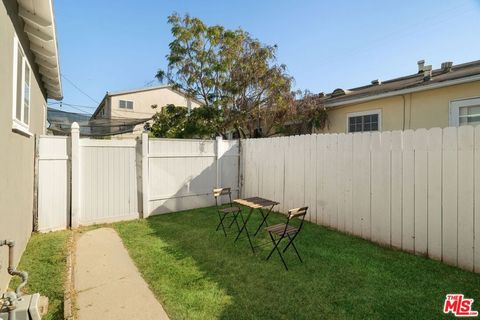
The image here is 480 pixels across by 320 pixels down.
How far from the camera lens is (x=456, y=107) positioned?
6.47 metres

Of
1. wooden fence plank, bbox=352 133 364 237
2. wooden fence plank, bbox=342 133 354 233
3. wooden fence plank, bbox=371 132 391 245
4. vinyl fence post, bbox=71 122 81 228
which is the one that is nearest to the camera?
wooden fence plank, bbox=371 132 391 245

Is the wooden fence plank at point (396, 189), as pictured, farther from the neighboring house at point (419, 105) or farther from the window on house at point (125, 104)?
the window on house at point (125, 104)

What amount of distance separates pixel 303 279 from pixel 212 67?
25.0 ft

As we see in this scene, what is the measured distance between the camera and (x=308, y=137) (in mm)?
6285

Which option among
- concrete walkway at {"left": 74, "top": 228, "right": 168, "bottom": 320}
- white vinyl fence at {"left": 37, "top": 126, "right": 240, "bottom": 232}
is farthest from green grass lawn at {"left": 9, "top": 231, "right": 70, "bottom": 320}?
white vinyl fence at {"left": 37, "top": 126, "right": 240, "bottom": 232}

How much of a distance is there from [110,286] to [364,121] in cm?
805

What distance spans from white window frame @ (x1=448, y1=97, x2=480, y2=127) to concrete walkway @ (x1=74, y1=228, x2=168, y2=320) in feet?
24.6

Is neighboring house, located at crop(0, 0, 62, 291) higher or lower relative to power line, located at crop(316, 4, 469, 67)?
lower

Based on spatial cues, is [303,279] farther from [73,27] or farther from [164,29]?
[73,27]

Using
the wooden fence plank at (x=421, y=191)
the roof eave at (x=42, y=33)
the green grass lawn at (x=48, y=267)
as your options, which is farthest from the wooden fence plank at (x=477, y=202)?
the roof eave at (x=42, y=33)

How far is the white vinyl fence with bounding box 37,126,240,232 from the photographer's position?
566 centimetres

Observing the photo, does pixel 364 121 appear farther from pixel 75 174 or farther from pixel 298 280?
pixel 75 174

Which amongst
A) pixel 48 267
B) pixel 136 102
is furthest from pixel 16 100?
pixel 136 102

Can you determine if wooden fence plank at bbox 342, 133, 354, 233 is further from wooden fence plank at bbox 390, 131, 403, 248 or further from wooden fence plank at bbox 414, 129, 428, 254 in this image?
wooden fence plank at bbox 414, 129, 428, 254
